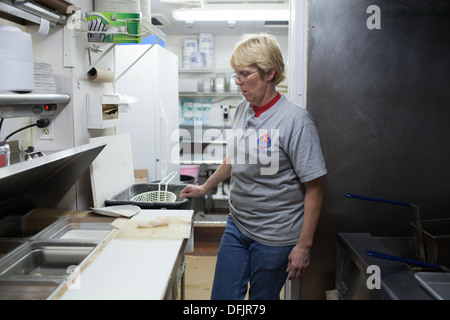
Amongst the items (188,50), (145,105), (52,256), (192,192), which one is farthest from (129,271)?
(188,50)

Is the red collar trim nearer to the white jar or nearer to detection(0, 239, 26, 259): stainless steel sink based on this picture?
the white jar

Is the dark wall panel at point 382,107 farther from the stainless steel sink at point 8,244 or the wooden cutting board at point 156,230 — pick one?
the stainless steel sink at point 8,244

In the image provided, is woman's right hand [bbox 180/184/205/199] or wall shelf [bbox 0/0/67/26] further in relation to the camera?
woman's right hand [bbox 180/184/205/199]

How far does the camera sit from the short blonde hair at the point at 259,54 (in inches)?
71.6

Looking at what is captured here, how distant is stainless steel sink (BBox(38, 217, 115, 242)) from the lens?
6.10 ft

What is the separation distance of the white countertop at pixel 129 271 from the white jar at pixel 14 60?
0.75 metres

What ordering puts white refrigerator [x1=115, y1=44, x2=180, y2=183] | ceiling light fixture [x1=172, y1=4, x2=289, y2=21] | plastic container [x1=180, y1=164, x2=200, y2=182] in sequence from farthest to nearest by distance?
plastic container [x1=180, y1=164, x2=200, y2=182] → ceiling light fixture [x1=172, y1=4, x2=289, y2=21] → white refrigerator [x1=115, y1=44, x2=180, y2=183]

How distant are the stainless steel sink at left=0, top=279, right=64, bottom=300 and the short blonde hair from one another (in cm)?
123

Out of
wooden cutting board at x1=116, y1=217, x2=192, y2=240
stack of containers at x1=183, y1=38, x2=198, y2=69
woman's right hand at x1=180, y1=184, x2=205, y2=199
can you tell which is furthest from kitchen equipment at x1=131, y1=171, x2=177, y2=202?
stack of containers at x1=183, y1=38, x2=198, y2=69

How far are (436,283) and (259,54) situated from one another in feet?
4.10

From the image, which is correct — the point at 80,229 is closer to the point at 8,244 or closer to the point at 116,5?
the point at 8,244

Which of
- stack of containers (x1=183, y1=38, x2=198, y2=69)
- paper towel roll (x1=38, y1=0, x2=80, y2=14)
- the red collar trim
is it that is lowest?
the red collar trim

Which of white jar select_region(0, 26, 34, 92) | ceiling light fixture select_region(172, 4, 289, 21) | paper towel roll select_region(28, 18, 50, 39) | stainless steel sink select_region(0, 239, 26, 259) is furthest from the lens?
ceiling light fixture select_region(172, 4, 289, 21)
